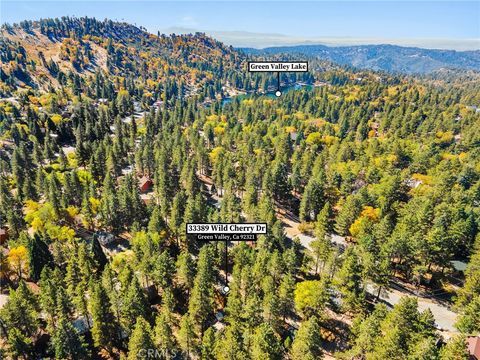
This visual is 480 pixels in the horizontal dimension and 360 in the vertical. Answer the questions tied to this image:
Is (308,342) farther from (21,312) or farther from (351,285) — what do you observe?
(21,312)

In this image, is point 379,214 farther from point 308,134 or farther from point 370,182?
point 308,134

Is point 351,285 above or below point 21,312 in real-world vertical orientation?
above

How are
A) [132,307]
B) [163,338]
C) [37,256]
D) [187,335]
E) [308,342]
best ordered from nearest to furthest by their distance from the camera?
1. [308,342]
2. [163,338]
3. [187,335]
4. [132,307]
5. [37,256]

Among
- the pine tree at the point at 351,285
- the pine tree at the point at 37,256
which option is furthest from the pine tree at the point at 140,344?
the pine tree at the point at 351,285

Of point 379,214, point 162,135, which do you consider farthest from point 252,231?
point 162,135

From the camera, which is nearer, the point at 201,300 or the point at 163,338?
the point at 163,338

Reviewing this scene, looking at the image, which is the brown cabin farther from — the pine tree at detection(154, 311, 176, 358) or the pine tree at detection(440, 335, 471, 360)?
the pine tree at detection(440, 335, 471, 360)

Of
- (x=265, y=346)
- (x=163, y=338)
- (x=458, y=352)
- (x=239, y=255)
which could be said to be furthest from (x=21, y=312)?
(x=458, y=352)

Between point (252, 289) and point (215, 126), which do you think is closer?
point (252, 289)

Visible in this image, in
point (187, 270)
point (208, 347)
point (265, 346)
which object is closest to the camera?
point (265, 346)
